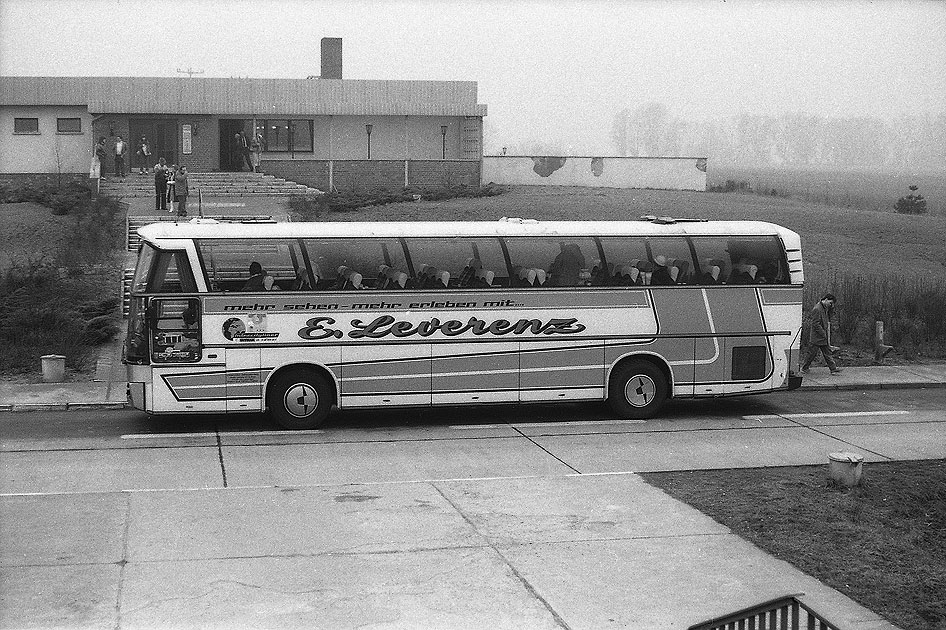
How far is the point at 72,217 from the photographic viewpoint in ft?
123

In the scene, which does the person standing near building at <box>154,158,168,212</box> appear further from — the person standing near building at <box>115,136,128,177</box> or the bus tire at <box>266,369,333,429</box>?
the bus tire at <box>266,369,333,429</box>

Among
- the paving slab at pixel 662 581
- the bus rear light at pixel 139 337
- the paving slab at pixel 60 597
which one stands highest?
the bus rear light at pixel 139 337

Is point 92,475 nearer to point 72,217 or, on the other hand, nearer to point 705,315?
point 705,315

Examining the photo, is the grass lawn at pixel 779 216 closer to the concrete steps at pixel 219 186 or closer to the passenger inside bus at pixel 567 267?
the concrete steps at pixel 219 186

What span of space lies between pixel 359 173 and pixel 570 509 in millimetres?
37979

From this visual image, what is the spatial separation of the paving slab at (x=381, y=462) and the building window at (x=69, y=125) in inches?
1574

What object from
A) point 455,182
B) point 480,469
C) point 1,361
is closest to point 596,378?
point 480,469

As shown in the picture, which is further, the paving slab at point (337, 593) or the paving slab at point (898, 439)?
the paving slab at point (898, 439)

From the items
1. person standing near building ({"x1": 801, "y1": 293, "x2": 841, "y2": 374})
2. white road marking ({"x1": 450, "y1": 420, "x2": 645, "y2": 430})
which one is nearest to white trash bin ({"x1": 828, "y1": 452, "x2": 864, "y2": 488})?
white road marking ({"x1": 450, "y1": 420, "x2": 645, "y2": 430})

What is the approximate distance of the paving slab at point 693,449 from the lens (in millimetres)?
14641

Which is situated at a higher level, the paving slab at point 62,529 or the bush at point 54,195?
the bush at point 54,195

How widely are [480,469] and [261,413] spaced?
203 inches

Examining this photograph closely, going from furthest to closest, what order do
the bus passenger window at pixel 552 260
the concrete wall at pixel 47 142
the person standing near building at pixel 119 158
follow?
1. the concrete wall at pixel 47 142
2. the person standing near building at pixel 119 158
3. the bus passenger window at pixel 552 260

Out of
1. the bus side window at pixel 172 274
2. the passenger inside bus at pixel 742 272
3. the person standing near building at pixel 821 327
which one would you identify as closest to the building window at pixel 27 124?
the bus side window at pixel 172 274
